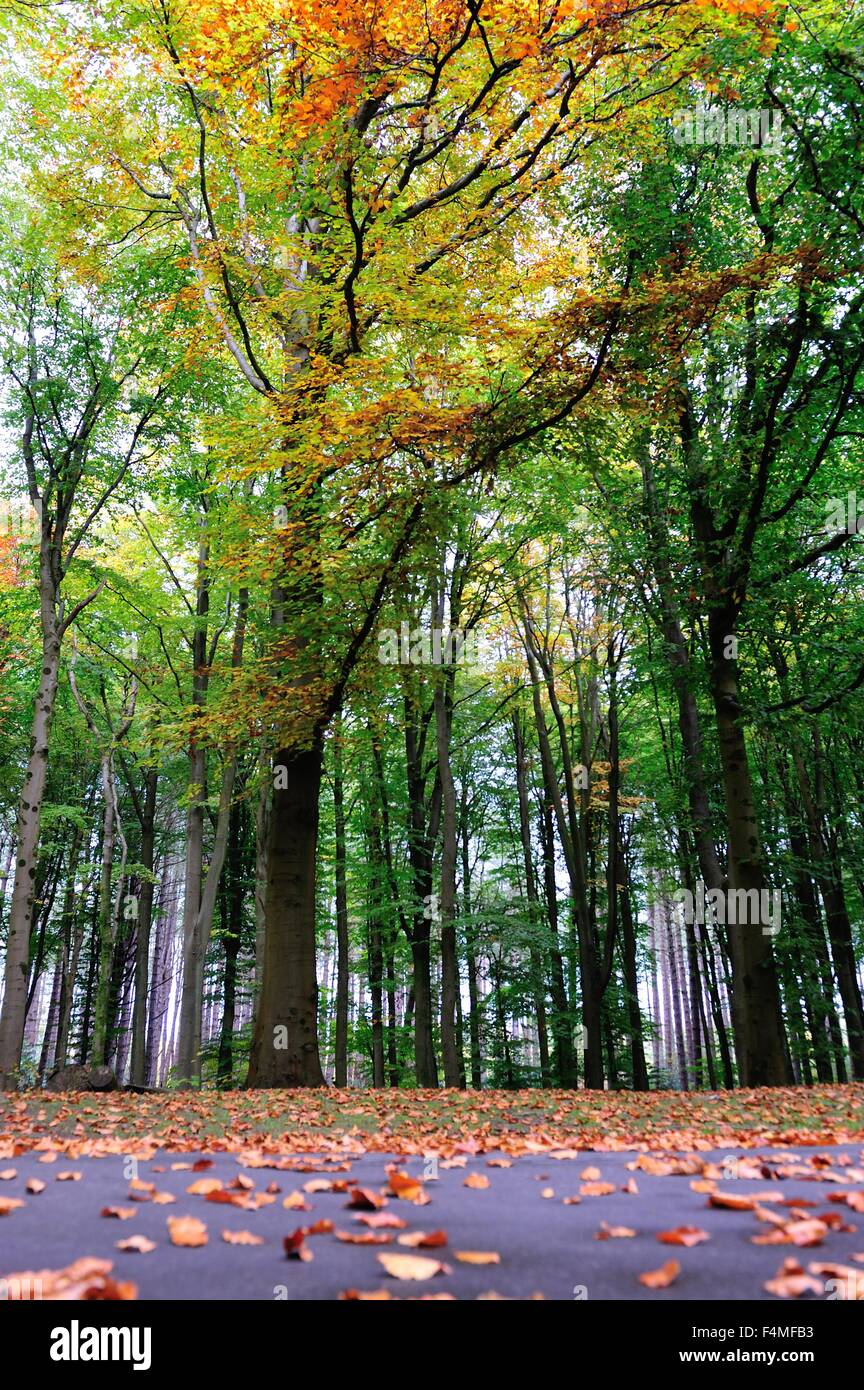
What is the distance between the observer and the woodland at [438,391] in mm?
9484

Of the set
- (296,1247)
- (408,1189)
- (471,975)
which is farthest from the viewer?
(471,975)

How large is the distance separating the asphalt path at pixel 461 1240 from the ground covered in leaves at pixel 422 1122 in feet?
4.46

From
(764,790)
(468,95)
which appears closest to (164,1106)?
(468,95)

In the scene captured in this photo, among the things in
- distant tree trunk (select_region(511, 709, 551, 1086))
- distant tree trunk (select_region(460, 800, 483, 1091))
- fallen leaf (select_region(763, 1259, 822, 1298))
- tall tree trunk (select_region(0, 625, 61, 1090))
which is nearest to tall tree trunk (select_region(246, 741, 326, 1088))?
tall tree trunk (select_region(0, 625, 61, 1090))

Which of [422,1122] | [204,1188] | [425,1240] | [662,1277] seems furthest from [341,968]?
[662,1277]

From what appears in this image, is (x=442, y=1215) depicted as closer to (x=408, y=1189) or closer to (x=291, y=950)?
(x=408, y=1189)

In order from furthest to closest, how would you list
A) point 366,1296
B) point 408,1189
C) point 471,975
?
1. point 471,975
2. point 408,1189
3. point 366,1296

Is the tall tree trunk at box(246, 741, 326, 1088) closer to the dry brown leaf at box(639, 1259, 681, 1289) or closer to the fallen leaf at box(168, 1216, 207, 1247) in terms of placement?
the fallen leaf at box(168, 1216, 207, 1247)

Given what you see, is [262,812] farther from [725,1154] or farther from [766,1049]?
[725,1154]

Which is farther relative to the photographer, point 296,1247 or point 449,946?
point 449,946

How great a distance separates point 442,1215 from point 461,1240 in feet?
1.11

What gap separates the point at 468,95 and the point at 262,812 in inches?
518

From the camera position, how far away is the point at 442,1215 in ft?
9.02

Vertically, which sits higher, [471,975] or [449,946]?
[449,946]
